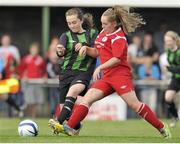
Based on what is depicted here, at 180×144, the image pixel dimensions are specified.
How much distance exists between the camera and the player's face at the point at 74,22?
484 inches

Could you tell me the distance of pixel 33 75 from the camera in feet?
71.2

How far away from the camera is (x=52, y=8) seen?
977 inches

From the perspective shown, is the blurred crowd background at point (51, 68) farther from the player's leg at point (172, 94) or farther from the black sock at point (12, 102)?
the player's leg at point (172, 94)

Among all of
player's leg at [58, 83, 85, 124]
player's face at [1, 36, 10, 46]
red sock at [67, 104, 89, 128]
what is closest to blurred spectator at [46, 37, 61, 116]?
player's face at [1, 36, 10, 46]

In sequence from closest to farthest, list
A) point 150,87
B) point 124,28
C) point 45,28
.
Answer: point 124,28
point 150,87
point 45,28

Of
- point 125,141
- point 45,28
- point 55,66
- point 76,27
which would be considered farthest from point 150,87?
point 125,141

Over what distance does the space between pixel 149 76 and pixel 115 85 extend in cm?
1006

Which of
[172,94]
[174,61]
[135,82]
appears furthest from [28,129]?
[135,82]

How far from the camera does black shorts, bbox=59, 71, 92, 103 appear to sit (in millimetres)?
12344

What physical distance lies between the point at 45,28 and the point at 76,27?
11.4 metres

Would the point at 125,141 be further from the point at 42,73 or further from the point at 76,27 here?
the point at 42,73

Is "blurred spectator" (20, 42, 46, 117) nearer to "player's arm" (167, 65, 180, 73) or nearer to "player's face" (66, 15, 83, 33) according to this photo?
"player's arm" (167, 65, 180, 73)

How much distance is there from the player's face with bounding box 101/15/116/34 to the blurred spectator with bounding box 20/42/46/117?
998cm

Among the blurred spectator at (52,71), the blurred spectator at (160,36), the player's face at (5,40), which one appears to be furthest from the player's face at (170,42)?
the player's face at (5,40)
